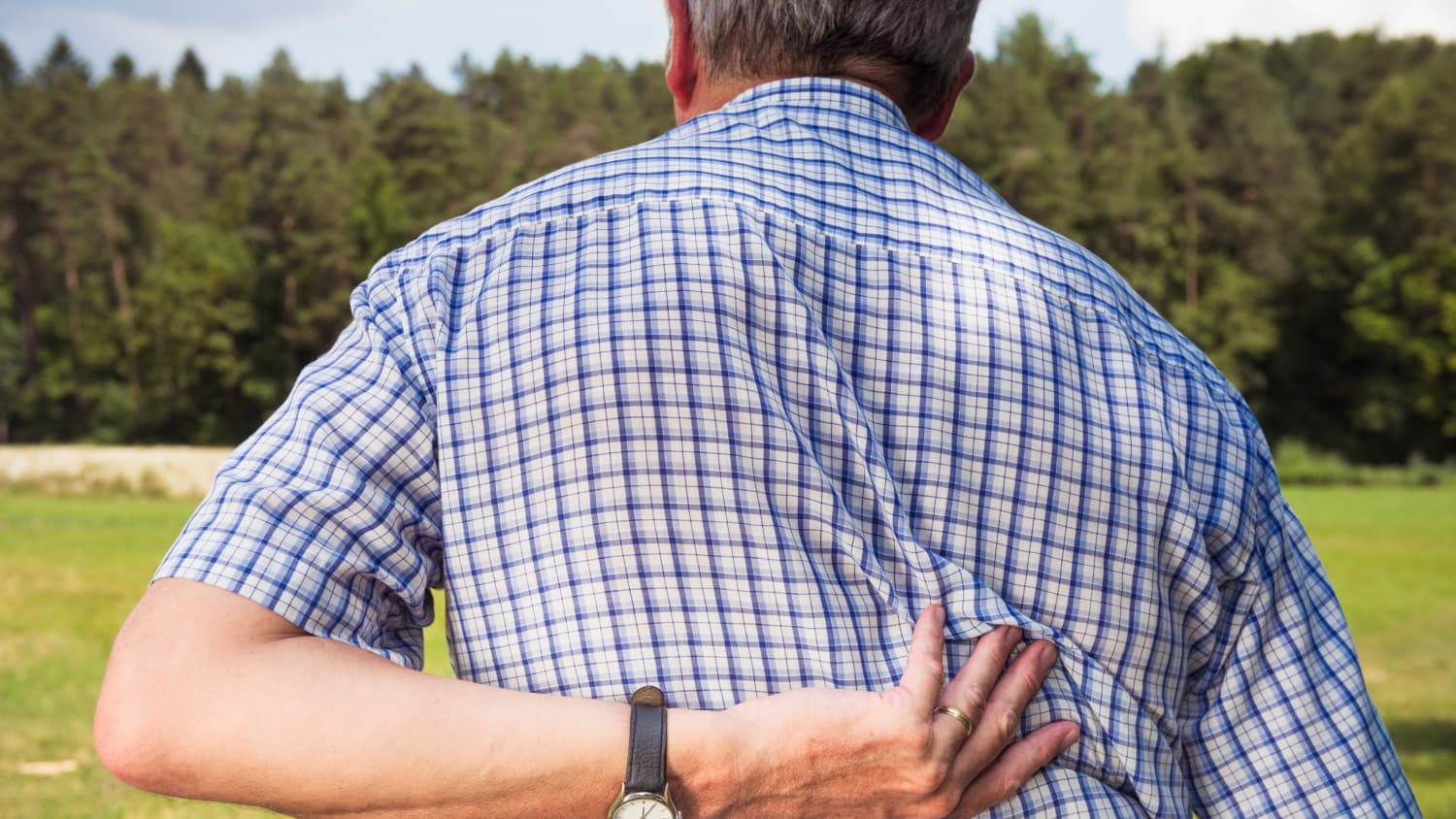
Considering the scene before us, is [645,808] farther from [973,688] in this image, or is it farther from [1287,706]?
[1287,706]

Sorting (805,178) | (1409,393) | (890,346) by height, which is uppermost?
(805,178)

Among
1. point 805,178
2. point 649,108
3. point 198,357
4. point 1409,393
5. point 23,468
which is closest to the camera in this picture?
point 805,178

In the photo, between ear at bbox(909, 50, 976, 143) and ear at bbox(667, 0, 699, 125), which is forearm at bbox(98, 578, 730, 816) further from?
ear at bbox(909, 50, 976, 143)

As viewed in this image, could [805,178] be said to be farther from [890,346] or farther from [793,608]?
[793,608]

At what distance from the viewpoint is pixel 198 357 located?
2185 inches

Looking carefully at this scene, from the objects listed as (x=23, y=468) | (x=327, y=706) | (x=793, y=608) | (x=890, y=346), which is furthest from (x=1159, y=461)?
(x=23, y=468)

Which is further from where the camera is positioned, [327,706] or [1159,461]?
[1159,461]

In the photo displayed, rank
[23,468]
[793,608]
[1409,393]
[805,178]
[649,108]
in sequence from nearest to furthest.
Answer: [793,608], [805,178], [23,468], [1409,393], [649,108]

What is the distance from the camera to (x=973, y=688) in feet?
4.17

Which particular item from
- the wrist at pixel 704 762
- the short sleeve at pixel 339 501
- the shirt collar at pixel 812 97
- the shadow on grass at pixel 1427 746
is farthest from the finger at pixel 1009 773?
the shadow on grass at pixel 1427 746

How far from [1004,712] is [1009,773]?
0.22 feet

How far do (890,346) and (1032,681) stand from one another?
372mm

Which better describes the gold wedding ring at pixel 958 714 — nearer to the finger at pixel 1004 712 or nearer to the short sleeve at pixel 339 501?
the finger at pixel 1004 712

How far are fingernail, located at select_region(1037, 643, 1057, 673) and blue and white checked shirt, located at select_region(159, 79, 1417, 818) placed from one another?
17 millimetres
